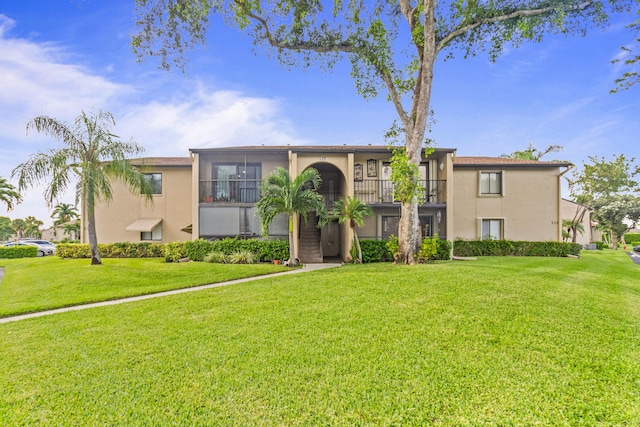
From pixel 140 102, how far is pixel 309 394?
15.7m

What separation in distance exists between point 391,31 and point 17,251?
33.9 metres

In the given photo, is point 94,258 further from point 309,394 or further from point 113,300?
point 309,394

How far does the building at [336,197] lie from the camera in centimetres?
1625

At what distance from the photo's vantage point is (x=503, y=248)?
18.0 m

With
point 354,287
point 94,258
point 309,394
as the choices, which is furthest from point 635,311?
point 94,258

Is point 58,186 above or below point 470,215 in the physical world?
above

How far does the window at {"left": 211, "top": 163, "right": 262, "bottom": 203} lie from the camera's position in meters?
17.0

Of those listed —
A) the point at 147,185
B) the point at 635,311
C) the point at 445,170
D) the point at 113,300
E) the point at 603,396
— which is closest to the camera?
the point at 603,396

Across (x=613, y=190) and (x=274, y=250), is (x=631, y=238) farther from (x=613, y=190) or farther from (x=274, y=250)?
(x=274, y=250)

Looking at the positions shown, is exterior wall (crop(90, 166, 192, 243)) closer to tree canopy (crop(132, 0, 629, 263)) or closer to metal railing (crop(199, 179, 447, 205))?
metal railing (crop(199, 179, 447, 205))

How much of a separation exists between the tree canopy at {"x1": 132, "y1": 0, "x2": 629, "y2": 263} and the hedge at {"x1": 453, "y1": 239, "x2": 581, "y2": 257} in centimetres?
656

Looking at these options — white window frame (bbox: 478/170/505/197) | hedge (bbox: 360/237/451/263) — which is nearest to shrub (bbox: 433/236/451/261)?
hedge (bbox: 360/237/451/263)

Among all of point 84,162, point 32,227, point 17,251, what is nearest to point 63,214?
point 32,227

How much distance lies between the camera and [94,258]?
1443 cm
